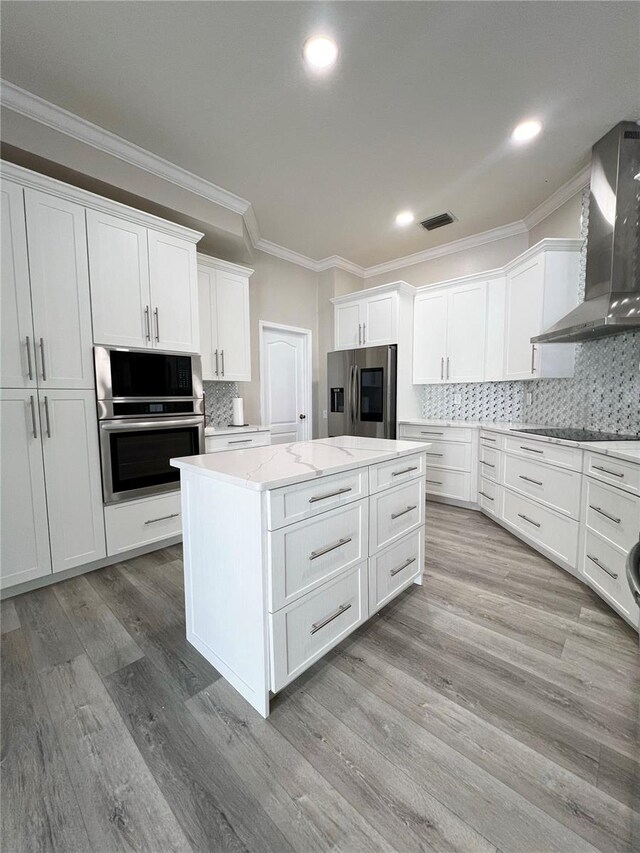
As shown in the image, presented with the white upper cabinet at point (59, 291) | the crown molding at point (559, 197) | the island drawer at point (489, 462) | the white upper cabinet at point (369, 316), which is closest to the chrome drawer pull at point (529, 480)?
the island drawer at point (489, 462)

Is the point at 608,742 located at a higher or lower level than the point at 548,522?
lower

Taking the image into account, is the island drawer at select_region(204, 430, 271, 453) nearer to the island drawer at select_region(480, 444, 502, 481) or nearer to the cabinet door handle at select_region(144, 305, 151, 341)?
the cabinet door handle at select_region(144, 305, 151, 341)

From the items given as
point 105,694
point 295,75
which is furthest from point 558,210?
point 105,694

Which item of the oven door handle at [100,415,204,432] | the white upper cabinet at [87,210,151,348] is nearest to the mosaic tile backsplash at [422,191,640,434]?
the oven door handle at [100,415,204,432]

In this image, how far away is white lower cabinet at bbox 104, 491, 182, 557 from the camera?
8.13 feet

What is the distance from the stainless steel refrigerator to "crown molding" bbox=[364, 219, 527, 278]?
142 cm

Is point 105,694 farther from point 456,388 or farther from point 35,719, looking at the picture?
point 456,388

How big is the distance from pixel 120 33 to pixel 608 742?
3.73 meters

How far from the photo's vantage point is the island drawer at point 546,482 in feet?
7.38

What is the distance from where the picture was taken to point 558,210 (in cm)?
318

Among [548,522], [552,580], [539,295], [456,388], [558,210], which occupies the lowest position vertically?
[552,580]

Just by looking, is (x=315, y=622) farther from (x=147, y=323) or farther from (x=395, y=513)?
(x=147, y=323)

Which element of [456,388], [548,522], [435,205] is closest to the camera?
[548,522]

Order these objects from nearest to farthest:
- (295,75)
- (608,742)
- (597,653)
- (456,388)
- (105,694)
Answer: (608,742) → (105,694) → (597,653) → (295,75) → (456,388)
